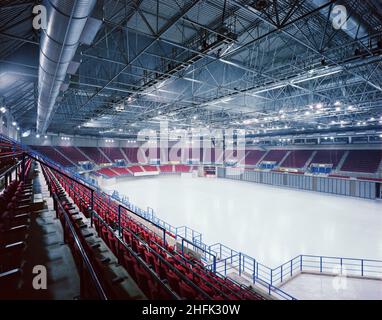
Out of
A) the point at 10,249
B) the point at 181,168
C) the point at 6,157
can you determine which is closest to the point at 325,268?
the point at 10,249

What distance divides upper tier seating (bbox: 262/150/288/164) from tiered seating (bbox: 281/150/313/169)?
104 centimetres

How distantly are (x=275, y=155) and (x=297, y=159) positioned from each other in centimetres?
403

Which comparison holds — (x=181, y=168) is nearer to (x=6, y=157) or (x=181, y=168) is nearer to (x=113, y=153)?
(x=113, y=153)

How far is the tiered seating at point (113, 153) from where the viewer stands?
39325 mm

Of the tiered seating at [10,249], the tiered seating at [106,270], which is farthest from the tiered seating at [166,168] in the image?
the tiered seating at [10,249]

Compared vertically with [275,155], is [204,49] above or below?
above

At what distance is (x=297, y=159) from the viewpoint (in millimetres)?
31672

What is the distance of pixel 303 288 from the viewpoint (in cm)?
779

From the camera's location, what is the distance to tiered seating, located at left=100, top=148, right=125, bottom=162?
3933cm

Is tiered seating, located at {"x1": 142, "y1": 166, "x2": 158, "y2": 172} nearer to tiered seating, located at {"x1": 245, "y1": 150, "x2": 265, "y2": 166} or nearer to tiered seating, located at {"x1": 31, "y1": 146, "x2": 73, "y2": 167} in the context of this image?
tiered seating, located at {"x1": 31, "y1": 146, "x2": 73, "y2": 167}

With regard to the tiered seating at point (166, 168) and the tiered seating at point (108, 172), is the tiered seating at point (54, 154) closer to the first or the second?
the tiered seating at point (108, 172)
